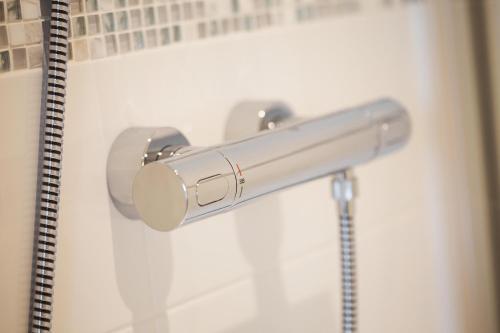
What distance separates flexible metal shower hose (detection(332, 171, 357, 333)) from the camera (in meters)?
0.60

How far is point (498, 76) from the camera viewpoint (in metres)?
0.86

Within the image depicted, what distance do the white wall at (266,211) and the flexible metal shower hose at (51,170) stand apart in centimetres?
2

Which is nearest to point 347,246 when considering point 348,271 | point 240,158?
point 348,271

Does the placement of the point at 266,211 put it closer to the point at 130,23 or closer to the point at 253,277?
the point at 253,277

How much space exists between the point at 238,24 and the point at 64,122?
0.62 ft

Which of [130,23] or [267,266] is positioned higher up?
[130,23]

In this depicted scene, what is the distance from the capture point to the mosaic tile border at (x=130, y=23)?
1.48 feet

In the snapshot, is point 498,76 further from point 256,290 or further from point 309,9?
point 256,290

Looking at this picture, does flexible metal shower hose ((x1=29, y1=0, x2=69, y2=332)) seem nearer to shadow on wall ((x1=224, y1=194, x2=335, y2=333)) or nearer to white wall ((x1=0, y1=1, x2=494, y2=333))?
white wall ((x1=0, y1=1, x2=494, y2=333))

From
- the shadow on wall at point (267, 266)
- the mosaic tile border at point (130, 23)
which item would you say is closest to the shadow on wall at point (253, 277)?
the shadow on wall at point (267, 266)

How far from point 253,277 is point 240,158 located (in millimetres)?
186

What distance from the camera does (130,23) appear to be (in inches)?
20.6

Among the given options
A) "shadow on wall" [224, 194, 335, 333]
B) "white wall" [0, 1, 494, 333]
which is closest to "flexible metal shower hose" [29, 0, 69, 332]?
"white wall" [0, 1, 494, 333]

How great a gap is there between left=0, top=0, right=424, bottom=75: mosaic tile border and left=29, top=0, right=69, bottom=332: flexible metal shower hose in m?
0.02
